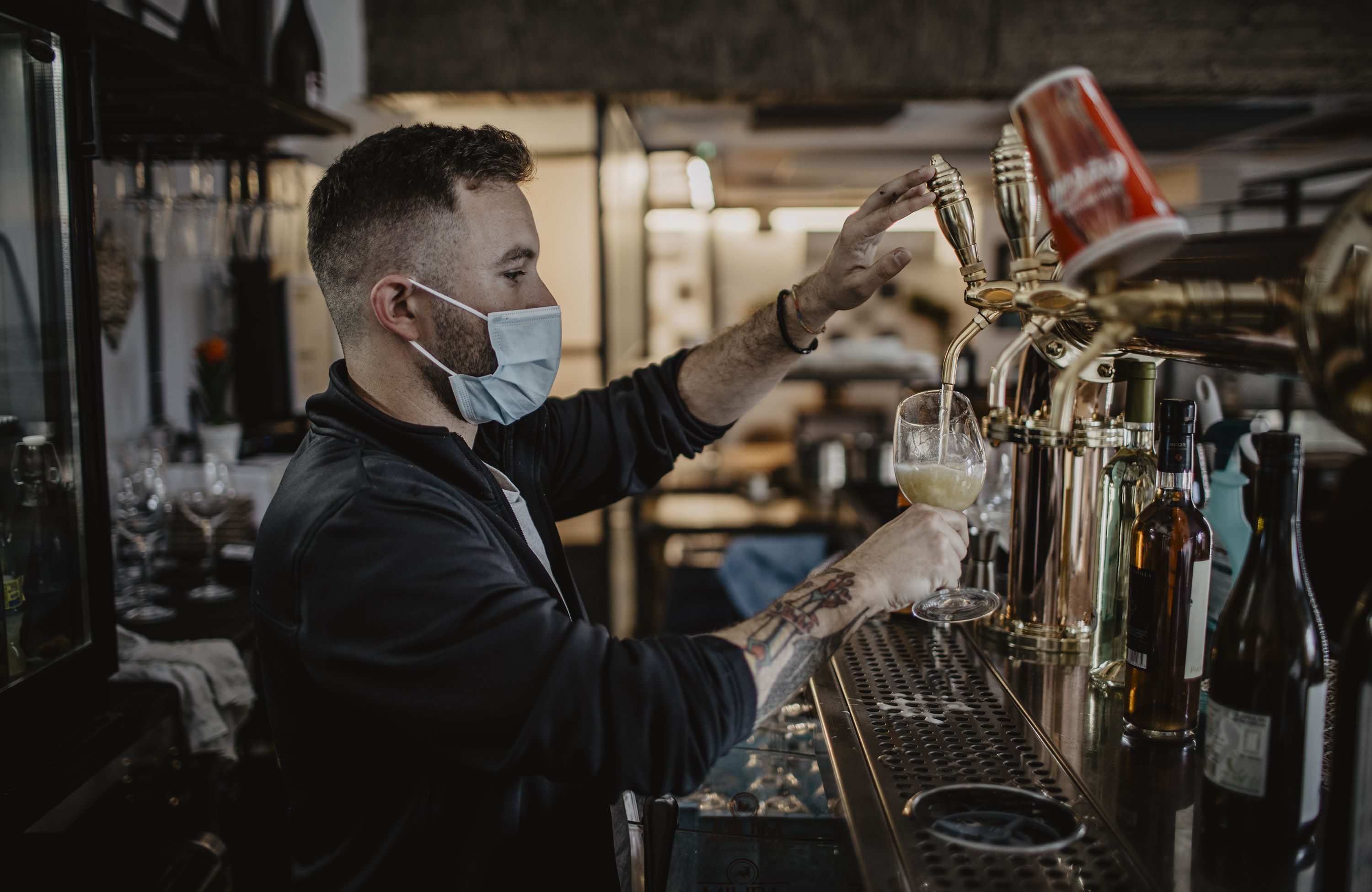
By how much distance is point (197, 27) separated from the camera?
260 centimetres

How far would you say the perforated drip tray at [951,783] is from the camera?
783 mm

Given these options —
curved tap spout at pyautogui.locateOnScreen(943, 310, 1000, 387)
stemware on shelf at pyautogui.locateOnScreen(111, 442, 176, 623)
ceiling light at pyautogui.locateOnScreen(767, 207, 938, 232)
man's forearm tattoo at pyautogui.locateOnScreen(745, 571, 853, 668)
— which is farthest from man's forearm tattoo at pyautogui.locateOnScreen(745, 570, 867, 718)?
ceiling light at pyautogui.locateOnScreen(767, 207, 938, 232)

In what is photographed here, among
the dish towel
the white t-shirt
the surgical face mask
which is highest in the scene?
→ the surgical face mask

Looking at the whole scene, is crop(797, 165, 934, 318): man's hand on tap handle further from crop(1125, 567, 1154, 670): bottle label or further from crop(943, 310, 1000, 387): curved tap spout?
crop(1125, 567, 1154, 670): bottle label

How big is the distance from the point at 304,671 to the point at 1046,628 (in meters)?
0.94

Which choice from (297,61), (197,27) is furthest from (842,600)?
(297,61)

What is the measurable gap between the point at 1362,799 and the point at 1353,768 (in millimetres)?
24

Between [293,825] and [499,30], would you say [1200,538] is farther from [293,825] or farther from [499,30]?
[499,30]

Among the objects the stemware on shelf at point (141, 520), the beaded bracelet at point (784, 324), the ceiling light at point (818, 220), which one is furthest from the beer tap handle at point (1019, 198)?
the ceiling light at point (818, 220)

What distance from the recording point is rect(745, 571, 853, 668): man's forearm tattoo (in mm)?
984

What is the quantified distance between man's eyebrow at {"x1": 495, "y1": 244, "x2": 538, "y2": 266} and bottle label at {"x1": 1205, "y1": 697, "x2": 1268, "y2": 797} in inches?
38.0

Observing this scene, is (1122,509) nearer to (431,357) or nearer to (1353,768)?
(1353,768)

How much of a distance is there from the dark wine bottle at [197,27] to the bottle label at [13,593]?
5.56 ft

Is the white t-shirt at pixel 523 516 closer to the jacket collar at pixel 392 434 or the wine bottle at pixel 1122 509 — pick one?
the jacket collar at pixel 392 434
